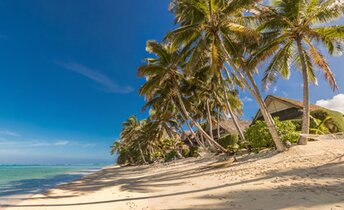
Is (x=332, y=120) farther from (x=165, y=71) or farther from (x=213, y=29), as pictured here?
(x=165, y=71)

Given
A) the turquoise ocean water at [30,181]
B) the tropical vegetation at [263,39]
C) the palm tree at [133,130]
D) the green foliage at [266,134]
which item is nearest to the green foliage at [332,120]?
the tropical vegetation at [263,39]

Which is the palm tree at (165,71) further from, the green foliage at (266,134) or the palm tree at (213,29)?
the green foliage at (266,134)

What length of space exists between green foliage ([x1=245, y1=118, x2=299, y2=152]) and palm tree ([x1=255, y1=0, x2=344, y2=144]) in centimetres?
64

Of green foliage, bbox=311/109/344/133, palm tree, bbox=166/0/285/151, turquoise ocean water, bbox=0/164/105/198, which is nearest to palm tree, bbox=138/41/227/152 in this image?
palm tree, bbox=166/0/285/151

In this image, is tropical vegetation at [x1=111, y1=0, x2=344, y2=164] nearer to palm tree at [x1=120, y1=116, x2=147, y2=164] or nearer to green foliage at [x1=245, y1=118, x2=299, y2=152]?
green foliage at [x1=245, y1=118, x2=299, y2=152]

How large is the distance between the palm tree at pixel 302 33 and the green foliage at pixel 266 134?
638mm

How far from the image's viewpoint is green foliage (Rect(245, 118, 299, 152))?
13172mm

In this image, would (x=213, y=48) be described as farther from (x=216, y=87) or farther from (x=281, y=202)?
(x=281, y=202)

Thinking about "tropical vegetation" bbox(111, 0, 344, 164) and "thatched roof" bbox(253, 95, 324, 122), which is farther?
"thatched roof" bbox(253, 95, 324, 122)

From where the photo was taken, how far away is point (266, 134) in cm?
1410

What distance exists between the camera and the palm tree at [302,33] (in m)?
12.6

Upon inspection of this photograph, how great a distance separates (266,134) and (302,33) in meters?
5.80

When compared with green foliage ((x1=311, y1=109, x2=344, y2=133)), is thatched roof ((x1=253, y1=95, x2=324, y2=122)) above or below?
above

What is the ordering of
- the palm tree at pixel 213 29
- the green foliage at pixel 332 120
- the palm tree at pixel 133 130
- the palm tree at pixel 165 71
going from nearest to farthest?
the palm tree at pixel 213 29
the green foliage at pixel 332 120
the palm tree at pixel 165 71
the palm tree at pixel 133 130
